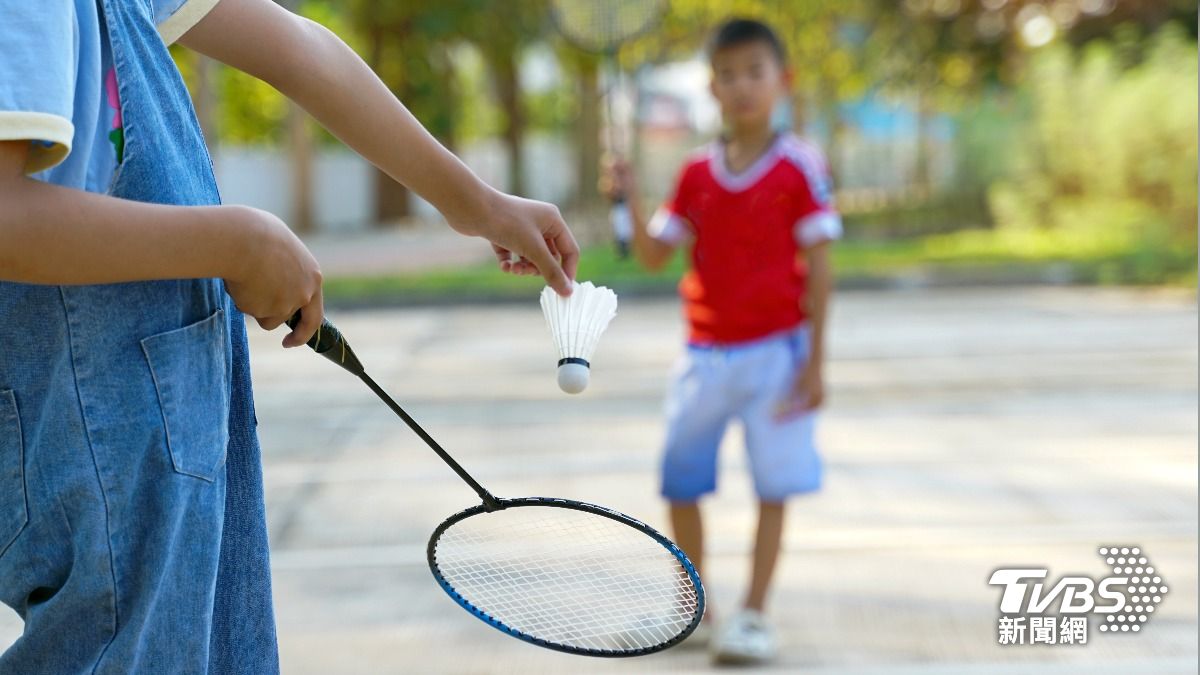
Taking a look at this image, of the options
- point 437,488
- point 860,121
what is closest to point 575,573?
point 437,488

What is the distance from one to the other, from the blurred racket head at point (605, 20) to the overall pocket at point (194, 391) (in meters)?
5.68

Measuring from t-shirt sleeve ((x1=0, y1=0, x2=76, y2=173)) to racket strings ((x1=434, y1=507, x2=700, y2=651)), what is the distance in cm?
87

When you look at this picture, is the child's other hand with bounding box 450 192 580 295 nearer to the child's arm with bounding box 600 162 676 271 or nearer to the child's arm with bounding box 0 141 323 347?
the child's arm with bounding box 0 141 323 347

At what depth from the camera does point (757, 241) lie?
4336mm

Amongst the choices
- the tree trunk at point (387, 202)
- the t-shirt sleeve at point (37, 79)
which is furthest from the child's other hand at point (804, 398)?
the tree trunk at point (387, 202)

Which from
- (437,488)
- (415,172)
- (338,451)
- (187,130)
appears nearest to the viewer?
(187,130)

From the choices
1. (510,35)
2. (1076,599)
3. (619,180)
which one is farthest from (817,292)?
(510,35)

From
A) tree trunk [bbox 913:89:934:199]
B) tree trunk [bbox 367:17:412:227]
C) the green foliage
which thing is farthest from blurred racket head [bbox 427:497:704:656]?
tree trunk [bbox 367:17:412:227]

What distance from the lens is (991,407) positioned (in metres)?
7.82

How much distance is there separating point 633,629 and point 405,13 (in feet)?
82.2

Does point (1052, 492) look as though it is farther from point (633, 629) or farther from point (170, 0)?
point (170, 0)

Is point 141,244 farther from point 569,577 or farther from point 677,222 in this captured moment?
point 677,222

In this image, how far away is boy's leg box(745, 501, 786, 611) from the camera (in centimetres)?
427

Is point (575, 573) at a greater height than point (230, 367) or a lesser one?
lesser
